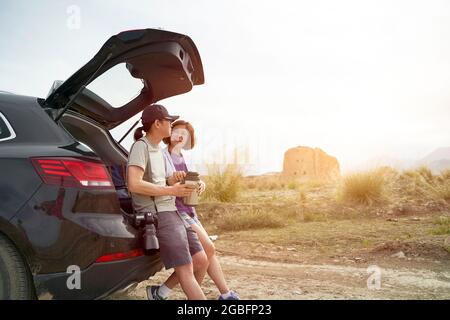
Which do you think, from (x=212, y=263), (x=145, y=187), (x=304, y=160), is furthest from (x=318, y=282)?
(x=304, y=160)

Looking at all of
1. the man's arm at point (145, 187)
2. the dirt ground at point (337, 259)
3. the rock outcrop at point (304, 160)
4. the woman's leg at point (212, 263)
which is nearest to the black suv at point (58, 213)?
the man's arm at point (145, 187)

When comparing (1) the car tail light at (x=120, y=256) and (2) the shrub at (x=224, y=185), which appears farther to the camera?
(2) the shrub at (x=224, y=185)

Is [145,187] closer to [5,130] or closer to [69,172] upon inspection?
[69,172]

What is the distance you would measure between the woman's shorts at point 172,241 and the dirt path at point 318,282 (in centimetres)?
101

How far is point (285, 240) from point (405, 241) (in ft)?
6.89

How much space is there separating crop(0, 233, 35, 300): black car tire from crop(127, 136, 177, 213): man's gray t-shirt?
0.98 m

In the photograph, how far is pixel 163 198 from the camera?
337 centimetres

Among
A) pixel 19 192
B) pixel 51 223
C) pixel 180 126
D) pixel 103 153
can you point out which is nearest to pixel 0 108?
pixel 19 192

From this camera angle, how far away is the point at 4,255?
2578mm

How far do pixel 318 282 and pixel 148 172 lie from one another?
253cm

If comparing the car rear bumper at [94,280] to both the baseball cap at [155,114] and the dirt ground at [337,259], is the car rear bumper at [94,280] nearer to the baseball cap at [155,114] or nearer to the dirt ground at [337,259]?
the baseball cap at [155,114]

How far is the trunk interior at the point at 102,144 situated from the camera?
12.4 feet

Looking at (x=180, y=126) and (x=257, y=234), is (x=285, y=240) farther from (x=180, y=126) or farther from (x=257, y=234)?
(x=180, y=126)

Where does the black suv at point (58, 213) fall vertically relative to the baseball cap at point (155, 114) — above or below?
below
